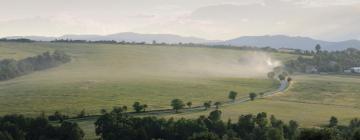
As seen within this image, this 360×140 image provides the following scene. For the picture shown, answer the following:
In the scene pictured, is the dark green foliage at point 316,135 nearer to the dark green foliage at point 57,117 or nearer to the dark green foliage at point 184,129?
the dark green foliage at point 184,129

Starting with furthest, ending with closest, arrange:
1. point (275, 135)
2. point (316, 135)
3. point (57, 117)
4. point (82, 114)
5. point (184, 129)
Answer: point (82, 114), point (57, 117), point (184, 129), point (275, 135), point (316, 135)

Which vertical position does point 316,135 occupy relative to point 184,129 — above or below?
above

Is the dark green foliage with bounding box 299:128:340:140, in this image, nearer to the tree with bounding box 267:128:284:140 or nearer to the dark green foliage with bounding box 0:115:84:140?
the tree with bounding box 267:128:284:140

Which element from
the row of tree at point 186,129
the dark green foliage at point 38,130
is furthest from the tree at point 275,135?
the dark green foliage at point 38,130

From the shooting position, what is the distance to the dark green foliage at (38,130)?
12075 cm

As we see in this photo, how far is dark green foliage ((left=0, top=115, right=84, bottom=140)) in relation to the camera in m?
121

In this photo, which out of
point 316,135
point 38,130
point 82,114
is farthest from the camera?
point 82,114

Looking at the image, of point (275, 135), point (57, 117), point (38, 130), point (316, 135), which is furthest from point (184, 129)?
point (57, 117)

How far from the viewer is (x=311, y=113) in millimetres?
173125

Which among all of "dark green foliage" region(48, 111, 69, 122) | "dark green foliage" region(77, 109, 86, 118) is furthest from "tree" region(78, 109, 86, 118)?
"dark green foliage" region(48, 111, 69, 122)

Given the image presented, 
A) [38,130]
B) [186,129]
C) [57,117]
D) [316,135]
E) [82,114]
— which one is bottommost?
[57,117]

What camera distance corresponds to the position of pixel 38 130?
124500mm

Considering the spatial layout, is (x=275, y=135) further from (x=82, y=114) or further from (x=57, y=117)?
(x=57, y=117)

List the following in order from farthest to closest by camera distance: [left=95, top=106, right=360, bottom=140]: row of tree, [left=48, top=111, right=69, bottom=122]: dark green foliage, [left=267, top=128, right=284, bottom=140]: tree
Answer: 1. [left=48, top=111, right=69, bottom=122]: dark green foliage
2. [left=95, top=106, right=360, bottom=140]: row of tree
3. [left=267, top=128, right=284, bottom=140]: tree
